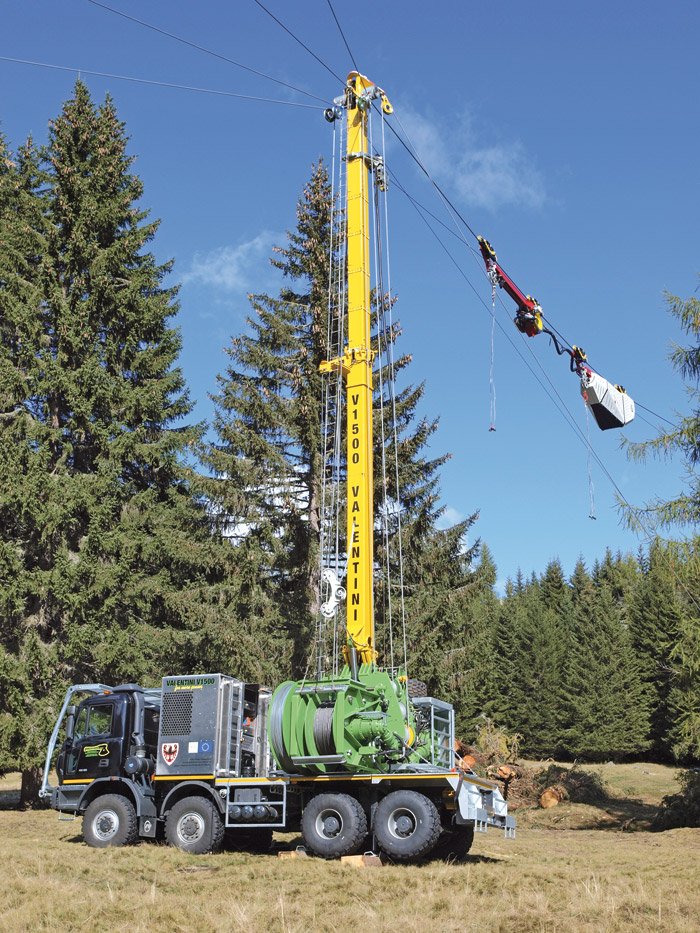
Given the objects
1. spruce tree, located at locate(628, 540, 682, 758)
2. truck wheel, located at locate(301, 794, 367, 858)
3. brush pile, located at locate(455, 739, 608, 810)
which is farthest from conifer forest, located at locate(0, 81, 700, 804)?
spruce tree, located at locate(628, 540, 682, 758)

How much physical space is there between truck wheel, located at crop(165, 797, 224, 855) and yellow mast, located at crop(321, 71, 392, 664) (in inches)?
139

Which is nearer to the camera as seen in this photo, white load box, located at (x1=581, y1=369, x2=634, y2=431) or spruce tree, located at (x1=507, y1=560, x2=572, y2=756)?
white load box, located at (x1=581, y1=369, x2=634, y2=431)

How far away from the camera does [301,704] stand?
47.4 ft

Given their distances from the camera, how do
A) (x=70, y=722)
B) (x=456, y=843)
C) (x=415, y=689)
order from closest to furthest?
1. (x=456, y=843)
2. (x=415, y=689)
3. (x=70, y=722)

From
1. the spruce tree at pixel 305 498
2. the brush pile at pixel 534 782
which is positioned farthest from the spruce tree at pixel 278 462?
the brush pile at pixel 534 782

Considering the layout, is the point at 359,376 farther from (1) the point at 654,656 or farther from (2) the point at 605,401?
(1) the point at 654,656

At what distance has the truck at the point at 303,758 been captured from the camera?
13.5 m

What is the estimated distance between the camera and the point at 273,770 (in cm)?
1498

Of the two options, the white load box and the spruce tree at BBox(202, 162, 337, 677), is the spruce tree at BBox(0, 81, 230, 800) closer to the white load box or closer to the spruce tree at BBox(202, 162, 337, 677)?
the spruce tree at BBox(202, 162, 337, 677)

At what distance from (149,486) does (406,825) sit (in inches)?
Answer: 592

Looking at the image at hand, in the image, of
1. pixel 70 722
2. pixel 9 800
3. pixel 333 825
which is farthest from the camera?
pixel 9 800

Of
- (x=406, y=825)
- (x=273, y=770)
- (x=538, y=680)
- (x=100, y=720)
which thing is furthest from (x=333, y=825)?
(x=538, y=680)

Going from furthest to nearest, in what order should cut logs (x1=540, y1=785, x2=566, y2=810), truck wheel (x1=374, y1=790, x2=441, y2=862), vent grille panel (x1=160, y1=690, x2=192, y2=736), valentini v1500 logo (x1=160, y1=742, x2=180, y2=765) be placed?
cut logs (x1=540, y1=785, x2=566, y2=810) → vent grille panel (x1=160, y1=690, x2=192, y2=736) → valentini v1500 logo (x1=160, y1=742, x2=180, y2=765) → truck wheel (x1=374, y1=790, x2=441, y2=862)

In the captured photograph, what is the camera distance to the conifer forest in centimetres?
2211
